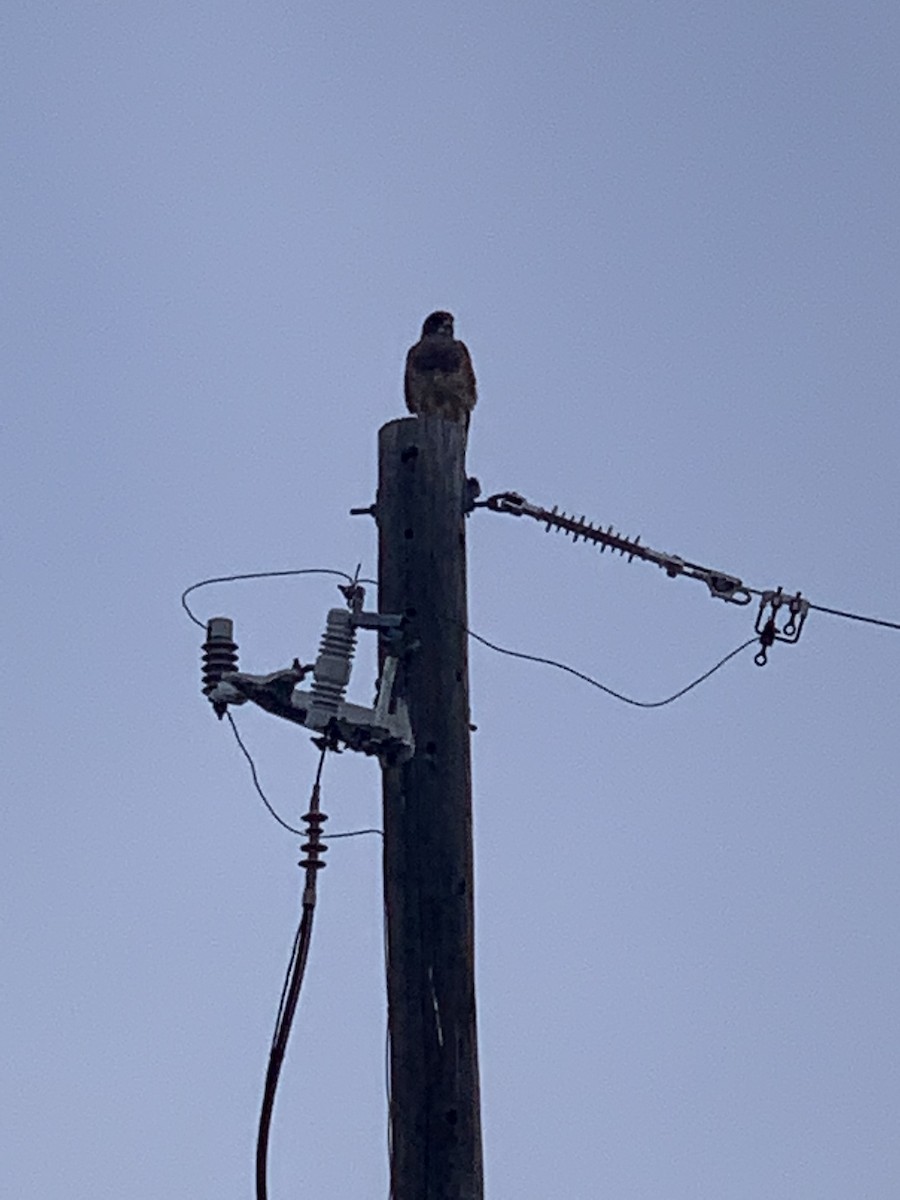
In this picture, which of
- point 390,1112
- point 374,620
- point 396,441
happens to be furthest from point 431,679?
point 390,1112

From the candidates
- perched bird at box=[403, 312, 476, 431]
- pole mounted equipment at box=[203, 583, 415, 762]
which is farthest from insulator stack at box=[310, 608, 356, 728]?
perched bird at box=[403, 312, 476, 431]

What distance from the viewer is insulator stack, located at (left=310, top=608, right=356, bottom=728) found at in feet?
20.2

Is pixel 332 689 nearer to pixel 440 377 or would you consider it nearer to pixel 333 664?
pixel 333 664

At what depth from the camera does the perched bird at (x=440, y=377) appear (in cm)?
784

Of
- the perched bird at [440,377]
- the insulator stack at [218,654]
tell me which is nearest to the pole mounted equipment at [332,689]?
the insulator stack at [218,654]

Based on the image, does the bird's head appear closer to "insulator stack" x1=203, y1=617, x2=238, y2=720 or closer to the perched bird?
the perched bird

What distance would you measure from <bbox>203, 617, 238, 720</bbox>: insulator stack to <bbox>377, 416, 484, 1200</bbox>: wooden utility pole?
42 centimetres

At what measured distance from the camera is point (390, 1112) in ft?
19.7

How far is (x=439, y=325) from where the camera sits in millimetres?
8750

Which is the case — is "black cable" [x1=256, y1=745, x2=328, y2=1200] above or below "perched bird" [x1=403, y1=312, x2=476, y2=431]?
below

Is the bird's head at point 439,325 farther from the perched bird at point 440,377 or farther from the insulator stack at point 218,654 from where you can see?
the insulator stack at point 218,654

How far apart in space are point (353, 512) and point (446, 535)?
1.21ft

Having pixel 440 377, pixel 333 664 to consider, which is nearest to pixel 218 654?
pixel 333 664

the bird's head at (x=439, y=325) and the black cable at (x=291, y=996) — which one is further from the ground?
the bird's head at (x=439, y=325)
